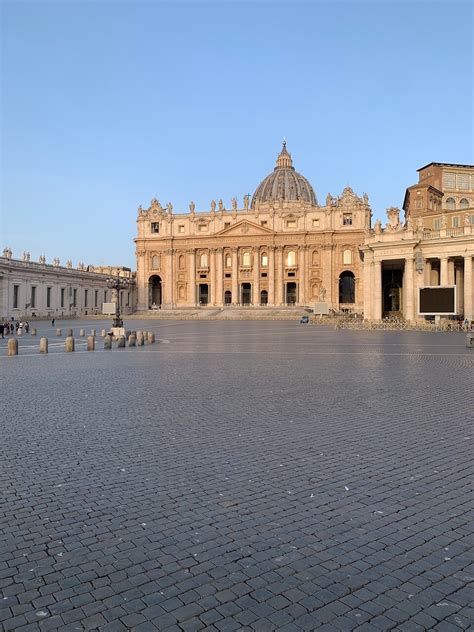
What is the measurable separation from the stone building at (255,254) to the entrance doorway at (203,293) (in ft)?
0.58

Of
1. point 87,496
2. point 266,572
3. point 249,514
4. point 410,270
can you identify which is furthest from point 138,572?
point 410,270

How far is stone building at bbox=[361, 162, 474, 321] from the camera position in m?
36.6

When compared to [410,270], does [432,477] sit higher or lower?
lower

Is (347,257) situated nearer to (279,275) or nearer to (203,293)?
(279,275)

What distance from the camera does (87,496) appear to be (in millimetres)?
4801

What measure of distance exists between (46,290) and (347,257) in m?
45.6

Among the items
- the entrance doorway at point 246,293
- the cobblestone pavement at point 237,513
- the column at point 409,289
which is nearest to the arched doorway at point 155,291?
the entrance doorway at point 246,293

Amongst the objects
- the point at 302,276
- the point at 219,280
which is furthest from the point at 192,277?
the point at 302,276

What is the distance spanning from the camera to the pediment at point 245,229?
275ft

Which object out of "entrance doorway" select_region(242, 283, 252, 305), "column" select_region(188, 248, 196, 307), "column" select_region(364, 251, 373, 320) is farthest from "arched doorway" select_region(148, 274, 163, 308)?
"column" select_region(364, 251, 373, 320)

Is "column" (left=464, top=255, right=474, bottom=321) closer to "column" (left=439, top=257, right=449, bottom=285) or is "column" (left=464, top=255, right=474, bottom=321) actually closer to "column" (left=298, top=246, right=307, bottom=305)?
"column" (left=439, top=257, right=449, bottom=285)

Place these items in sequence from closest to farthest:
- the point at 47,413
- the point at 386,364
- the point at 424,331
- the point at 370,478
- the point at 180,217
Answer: the point at 370,478 → the point at 47,413 → the point at 386,364 → the point at 424,331 → the point at 180,217

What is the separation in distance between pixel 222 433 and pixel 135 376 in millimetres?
6295

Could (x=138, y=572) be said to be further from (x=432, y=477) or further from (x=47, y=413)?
(x=47, y=413)
